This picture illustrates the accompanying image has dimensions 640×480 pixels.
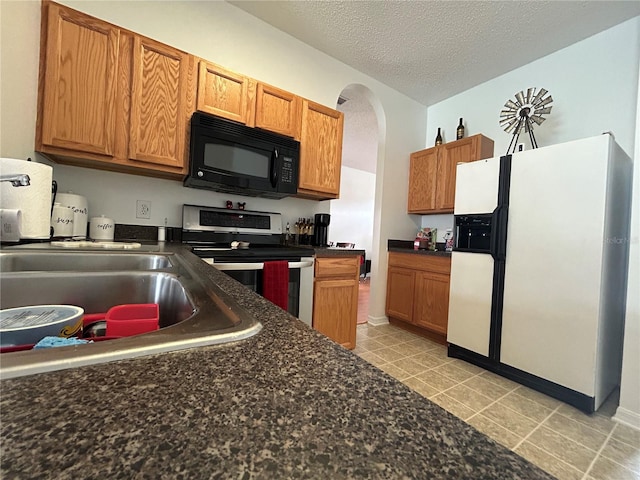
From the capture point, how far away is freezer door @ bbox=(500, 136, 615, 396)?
1.67 meters

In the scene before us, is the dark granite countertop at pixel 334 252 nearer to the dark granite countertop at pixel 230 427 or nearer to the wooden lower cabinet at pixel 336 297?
the wooden lower cabinet at pixel 336 297

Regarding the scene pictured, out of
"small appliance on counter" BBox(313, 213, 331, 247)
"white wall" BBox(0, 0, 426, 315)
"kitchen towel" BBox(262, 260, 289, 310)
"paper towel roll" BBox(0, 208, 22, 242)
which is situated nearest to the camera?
"paper towel roll" BBox(0, 208, 22, 242)

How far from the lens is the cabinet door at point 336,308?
2.13 m

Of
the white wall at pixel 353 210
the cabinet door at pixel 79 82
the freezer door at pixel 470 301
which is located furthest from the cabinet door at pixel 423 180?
the white wall at pixel 353 210

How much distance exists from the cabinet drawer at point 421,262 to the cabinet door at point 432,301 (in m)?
0.06

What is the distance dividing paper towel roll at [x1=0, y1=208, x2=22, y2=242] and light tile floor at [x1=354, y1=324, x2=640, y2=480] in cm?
217

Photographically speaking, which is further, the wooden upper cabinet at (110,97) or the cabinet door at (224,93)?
the cabinet door at (224,93)

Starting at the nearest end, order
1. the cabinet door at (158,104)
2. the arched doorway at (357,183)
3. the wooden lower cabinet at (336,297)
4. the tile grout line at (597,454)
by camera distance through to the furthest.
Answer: the tile grout line at (597,454), the cabinet door at (158,104), the wooden lower cabinet at (336,297), the arched doorway at (357,183)

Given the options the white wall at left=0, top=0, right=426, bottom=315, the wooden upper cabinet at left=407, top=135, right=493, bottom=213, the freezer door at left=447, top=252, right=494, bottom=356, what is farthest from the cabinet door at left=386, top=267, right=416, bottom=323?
the wooden upper cabinet at left=407, top=135, right=493, bottom=213

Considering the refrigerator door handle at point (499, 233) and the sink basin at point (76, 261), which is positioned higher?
the refrigerator door handle at point (499, 233)

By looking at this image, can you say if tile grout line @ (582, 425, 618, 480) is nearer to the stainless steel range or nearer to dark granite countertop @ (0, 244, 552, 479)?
the stainless steel range

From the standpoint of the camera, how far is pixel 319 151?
2430 mm

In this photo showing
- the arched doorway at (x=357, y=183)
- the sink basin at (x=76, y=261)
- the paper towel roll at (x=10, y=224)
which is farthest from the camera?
the arched doorway at (x=357, y=183)

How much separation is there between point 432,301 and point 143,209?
2680mm
